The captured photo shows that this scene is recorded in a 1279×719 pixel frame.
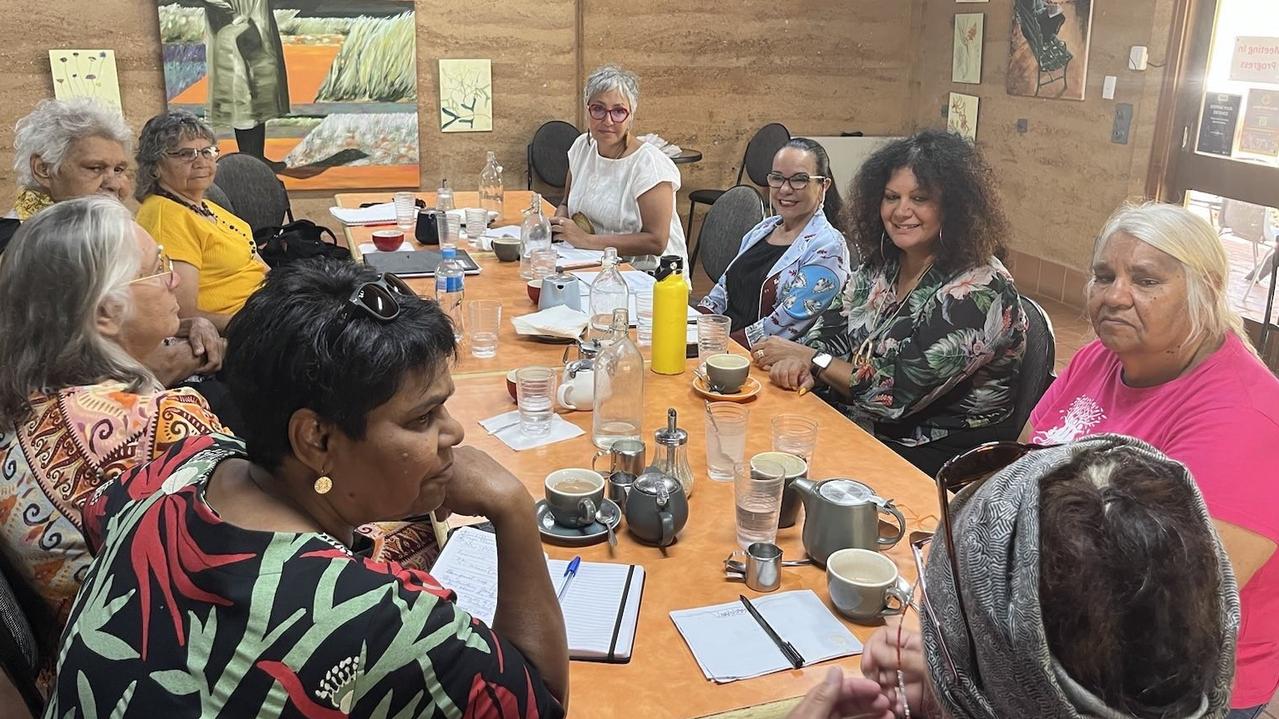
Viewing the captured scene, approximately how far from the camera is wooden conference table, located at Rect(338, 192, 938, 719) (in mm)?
1332

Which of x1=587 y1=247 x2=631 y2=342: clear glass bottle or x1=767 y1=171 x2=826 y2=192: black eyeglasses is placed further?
x1=767 y1=171 x2=826 y2=192: black eyeglasses

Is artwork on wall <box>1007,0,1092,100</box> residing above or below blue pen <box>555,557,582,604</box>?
above

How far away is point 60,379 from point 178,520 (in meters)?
0.85

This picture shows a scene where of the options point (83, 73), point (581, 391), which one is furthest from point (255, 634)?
point (83, 73)

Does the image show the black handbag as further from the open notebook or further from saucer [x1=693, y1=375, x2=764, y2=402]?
the open notebook

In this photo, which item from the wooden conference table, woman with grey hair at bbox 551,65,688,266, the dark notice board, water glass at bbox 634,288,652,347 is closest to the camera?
the wooden conference table

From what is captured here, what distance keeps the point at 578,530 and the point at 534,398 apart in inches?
21.5

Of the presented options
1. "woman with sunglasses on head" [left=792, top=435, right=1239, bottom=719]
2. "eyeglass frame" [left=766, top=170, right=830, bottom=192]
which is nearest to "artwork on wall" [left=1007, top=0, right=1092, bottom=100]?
"eyeglass frame" [left=766, top=170, right=830, bottom=192]

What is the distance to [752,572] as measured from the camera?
159cm

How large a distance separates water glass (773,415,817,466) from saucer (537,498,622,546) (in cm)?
41

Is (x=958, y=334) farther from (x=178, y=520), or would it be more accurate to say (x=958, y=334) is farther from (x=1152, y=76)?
(x=1152, y=76)

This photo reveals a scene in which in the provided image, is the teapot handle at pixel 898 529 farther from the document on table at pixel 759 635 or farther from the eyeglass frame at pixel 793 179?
the eyeglass frame at pixel 793 179

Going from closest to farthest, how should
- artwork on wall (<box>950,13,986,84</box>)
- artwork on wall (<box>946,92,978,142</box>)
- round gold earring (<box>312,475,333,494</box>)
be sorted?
round gold earring (<box>312,475,333,494</box>), artwork on wall (<box>950,13,986,84</box>), artwork on wall (<box>946,92,978,142</box>)

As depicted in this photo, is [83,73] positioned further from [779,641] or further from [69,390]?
[779,641]
